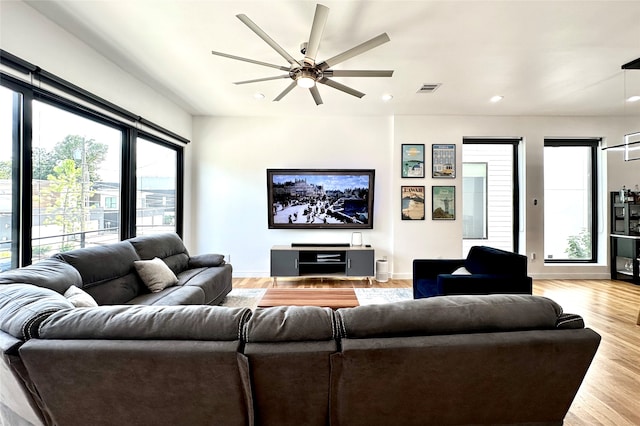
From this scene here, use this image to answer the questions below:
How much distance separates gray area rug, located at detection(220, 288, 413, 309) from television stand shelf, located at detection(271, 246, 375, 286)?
0.38 metres

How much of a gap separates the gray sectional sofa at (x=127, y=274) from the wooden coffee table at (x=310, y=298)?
27.6 inches

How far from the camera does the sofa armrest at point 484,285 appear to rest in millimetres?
2645

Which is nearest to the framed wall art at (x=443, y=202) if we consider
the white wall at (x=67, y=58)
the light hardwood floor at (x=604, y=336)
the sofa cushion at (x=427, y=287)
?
the light hardwood floor at (x=604, y=336)

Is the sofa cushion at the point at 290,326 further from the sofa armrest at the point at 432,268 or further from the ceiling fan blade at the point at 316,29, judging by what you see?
the sofa armrest at the point at 432,268

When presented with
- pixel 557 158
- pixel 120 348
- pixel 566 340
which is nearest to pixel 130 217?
pixel 120 348

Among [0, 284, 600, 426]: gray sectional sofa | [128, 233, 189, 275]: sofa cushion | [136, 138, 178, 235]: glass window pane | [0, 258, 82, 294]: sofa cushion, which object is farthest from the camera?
[136, 138, 178, 235]: glass window pane

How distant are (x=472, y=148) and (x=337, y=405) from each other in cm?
550

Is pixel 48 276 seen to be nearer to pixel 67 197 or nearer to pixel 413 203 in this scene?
pixel 67 197

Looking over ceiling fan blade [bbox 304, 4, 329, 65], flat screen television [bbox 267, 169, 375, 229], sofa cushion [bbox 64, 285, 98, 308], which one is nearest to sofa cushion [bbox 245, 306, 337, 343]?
sofa cushion [bbox 64, 285, 98, 308]

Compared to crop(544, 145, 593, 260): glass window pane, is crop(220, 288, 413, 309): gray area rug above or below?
below

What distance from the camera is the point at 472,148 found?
546 cm

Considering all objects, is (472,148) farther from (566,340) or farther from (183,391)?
(183,391)

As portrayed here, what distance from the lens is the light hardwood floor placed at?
1.85m

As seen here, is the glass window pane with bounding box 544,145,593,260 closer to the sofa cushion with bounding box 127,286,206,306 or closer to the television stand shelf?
the television stand shelf
